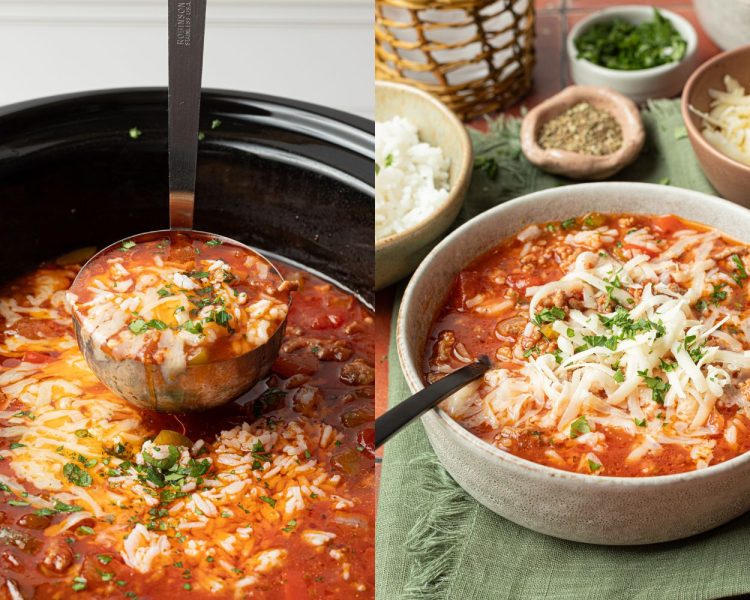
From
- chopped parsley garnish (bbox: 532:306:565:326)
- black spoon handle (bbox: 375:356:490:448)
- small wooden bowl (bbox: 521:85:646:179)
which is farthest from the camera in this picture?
small wooden bowl (bbox: 521:85:646:179)

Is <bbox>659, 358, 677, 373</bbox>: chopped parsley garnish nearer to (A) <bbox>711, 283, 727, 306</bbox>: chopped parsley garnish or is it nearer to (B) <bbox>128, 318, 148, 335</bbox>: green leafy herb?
(A) <bbox>711, 283, 727, 306</bbox>: chopped parsley garnish

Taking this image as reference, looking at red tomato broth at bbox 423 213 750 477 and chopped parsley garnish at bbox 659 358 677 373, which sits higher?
chopped parsley garnish at bbox 659 358 677 373

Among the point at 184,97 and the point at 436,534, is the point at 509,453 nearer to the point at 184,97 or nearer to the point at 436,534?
the point at 436,534

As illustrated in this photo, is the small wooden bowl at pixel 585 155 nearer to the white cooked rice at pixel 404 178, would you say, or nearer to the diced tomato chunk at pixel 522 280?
the white cooked rice at pixel 404 178

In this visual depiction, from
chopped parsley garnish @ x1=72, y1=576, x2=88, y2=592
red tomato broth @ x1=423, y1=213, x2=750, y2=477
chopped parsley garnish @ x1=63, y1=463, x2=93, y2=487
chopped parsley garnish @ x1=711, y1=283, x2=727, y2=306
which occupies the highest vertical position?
chopped parsley garnish @ x1=711, y1=283, x2=727, y2=306

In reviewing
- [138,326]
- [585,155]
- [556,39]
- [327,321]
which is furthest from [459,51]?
[138,326]

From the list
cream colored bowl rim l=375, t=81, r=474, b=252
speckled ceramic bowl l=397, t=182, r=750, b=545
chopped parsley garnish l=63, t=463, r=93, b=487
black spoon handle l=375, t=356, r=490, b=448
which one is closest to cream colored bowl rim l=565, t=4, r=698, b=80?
cream colored bowl rim l=375, t=81, r=474, b=252
